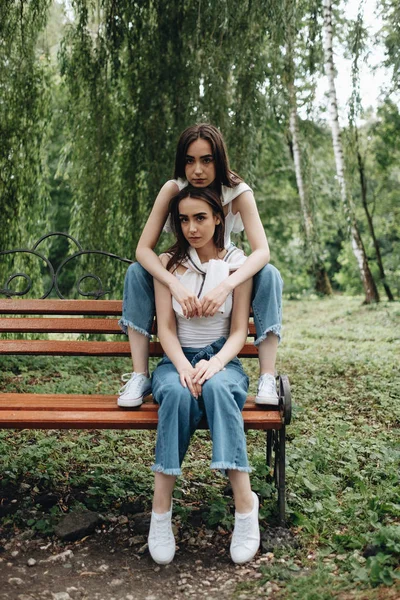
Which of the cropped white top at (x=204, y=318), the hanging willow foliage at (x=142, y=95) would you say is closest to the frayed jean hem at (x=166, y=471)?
the cropped white top at (x=204, y=318)

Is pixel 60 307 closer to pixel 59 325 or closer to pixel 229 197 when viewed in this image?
pixel 59 325

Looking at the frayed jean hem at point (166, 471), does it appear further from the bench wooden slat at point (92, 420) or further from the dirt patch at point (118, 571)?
the dirt patch at point (118, 571)

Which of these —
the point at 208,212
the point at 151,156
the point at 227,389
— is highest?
the point at 151,156

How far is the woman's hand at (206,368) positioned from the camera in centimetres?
265

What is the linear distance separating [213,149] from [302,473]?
5.44 ft

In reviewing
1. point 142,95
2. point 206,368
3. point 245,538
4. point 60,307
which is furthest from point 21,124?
point 245,538

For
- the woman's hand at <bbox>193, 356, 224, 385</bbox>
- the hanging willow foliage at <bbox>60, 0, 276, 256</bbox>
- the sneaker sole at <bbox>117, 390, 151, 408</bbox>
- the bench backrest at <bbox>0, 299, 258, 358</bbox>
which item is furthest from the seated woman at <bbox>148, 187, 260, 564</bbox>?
the hanging willow foliage at <bbox>60, 0, 276, 256</bbox>

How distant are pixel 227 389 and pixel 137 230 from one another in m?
3.80

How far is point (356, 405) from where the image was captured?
4.93m

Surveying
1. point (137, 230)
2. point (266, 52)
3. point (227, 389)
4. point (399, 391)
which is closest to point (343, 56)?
point (266, 52)

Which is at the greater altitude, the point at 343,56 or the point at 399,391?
the point at 343,56

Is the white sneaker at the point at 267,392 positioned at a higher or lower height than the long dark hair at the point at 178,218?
lower

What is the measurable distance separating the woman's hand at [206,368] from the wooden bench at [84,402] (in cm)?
20

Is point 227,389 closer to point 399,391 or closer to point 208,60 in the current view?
point 399,391
